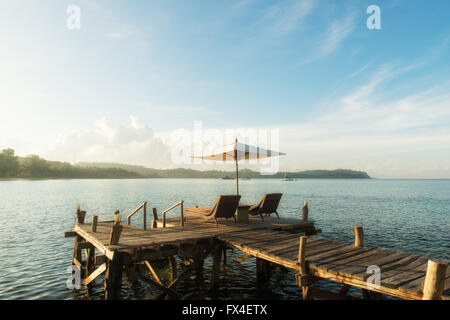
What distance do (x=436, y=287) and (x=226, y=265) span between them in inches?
Result: 389

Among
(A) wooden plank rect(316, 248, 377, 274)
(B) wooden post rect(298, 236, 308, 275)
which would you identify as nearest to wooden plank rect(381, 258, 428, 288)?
(A) wooden plank rect(316, 248, 377, 274)

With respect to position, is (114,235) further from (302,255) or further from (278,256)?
(302,255)

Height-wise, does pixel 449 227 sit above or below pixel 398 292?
below

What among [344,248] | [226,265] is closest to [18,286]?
[226,265]

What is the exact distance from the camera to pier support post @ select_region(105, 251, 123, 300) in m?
7.41

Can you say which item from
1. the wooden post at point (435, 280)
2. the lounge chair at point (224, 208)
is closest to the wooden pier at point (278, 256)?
→ the wooden post at point (435, 280)

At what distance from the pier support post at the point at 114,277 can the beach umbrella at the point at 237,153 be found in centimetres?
642

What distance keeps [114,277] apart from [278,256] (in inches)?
178

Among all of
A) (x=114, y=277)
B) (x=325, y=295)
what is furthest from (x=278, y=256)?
(x=114, y=277)

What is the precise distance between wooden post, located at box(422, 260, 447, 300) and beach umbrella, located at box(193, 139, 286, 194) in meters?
8.34

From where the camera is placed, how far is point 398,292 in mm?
5043

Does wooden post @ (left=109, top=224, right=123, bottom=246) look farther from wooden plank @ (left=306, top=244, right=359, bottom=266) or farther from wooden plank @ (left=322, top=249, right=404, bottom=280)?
wooden plank @ (left=322, top=249, right=404, bottom=280)

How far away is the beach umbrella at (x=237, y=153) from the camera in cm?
1232
